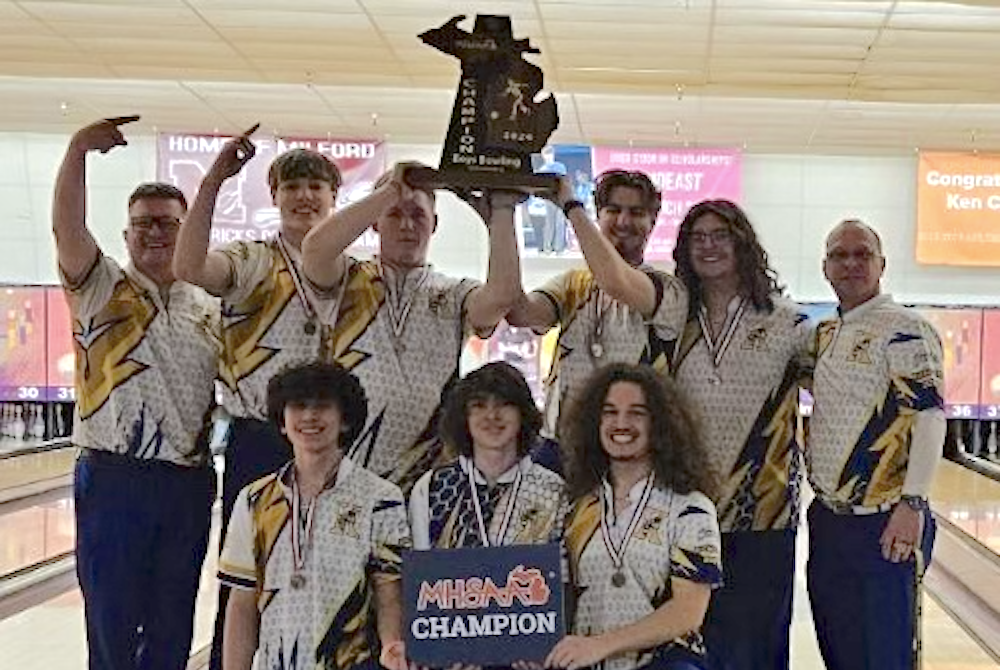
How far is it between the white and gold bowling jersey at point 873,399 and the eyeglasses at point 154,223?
1442 millimetres

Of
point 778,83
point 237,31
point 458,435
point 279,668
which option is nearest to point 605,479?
point 458,435

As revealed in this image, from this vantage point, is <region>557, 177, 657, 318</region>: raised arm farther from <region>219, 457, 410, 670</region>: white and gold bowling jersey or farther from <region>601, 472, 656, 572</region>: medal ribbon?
<region>219, 457, 410, 670</region>: white and gold bowling jersey

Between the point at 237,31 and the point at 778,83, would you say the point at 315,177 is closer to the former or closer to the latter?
the point at 237,31

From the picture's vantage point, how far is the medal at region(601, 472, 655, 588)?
2395 mm

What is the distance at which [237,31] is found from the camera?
6.63 meters

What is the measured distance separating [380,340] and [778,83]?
539 centimetres

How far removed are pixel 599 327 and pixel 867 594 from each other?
31.9 inches

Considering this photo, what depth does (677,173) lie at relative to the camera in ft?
30.8

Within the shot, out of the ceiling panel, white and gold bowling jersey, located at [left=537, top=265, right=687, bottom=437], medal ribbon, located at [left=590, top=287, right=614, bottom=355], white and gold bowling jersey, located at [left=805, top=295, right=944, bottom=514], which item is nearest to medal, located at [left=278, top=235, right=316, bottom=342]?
white and gold bowling jersey, located at [left=537, top=265, right=687, bottom=437]

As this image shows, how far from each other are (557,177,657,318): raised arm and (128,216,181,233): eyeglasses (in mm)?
880

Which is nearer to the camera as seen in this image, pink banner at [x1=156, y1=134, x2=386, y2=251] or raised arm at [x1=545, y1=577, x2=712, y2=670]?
raised arm at [x1=545, y1=577, x2=712, y2=670]

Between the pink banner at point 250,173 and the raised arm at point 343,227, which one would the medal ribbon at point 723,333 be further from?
the pink banner at point 250,173

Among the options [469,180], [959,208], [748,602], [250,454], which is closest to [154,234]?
[250,454]

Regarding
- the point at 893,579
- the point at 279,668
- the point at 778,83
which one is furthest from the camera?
the point at 778,83
